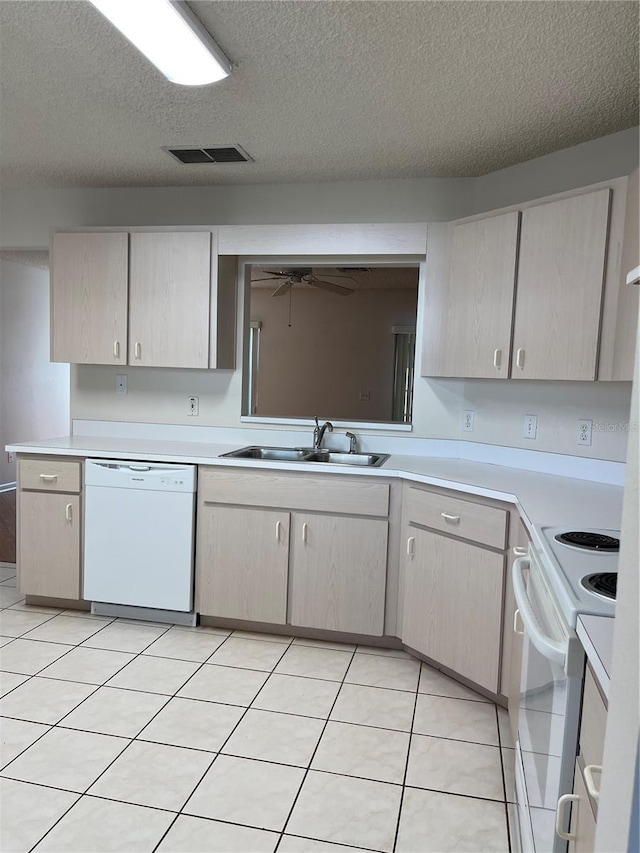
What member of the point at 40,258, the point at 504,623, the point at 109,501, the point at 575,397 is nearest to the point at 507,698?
the point at 504,623

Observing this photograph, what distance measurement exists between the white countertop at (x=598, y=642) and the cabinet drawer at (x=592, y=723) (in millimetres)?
40

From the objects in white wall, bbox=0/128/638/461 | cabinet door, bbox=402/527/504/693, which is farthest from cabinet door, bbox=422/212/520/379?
cabinet door, bbox=402/527/504/693

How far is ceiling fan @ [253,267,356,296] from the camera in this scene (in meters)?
3.48

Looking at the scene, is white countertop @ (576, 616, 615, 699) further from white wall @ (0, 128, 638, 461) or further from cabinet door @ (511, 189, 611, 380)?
white wall @ (0, 128, 638, 461)

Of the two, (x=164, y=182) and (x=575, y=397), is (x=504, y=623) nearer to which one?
(x=575, y=397)

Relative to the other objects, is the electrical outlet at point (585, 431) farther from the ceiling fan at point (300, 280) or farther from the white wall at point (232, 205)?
the ceiling fan at point (300, 280)

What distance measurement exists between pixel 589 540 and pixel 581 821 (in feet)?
2.55

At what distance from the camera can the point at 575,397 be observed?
281 cm

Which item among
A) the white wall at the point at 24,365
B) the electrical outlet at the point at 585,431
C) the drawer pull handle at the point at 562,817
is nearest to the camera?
the drawer pull handle at the point at 562,817

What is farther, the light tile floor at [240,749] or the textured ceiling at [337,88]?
the textured ceiling at [337,88]

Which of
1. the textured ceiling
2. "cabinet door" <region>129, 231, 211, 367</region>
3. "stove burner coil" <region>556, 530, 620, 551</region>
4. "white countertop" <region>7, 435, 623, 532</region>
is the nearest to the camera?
"stove burner coil" <region>556, 530, 620, 551</region>

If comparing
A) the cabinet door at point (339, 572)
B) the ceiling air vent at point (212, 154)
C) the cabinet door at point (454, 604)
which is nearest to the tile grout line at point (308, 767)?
the cabinet door at point (339, 572)

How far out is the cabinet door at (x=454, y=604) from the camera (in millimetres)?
2457

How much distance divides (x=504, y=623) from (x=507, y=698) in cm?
30
